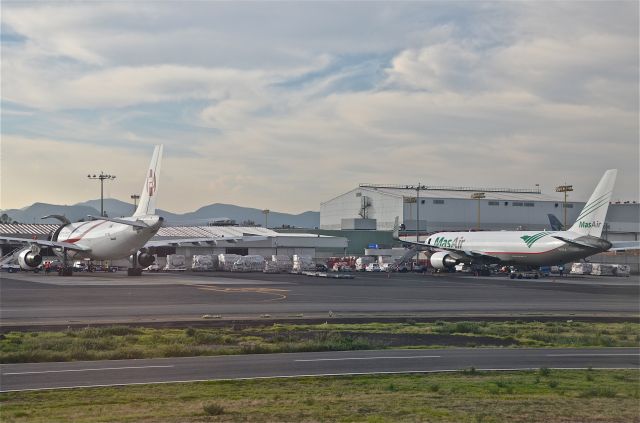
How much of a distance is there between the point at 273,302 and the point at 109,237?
31.2 meters

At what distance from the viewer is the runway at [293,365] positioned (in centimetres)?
1864

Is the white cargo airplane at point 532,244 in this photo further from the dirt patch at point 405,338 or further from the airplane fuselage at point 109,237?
the dirt patch at point 405,338

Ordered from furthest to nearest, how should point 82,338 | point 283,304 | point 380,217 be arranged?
point 380,217
point 283,304
point 82,338

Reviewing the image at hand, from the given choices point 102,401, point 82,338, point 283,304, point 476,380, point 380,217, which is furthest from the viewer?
point 380,217

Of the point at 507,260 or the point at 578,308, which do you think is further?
the point at 507,260

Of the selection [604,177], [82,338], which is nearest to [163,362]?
[82,338]

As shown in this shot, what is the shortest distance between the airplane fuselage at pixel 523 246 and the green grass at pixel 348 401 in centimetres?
6196

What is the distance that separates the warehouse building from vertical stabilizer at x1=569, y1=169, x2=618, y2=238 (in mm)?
71758

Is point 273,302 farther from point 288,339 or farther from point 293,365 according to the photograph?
point 293,365

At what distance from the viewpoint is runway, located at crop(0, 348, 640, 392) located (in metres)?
18.6

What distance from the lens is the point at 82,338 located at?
2597 centimetres

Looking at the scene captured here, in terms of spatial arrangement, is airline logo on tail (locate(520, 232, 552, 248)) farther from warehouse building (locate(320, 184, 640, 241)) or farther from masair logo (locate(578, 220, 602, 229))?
warehouse building (locate(320, 184, 640, 241))

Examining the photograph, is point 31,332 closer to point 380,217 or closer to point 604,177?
point 604,177

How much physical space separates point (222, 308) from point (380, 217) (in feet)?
423
